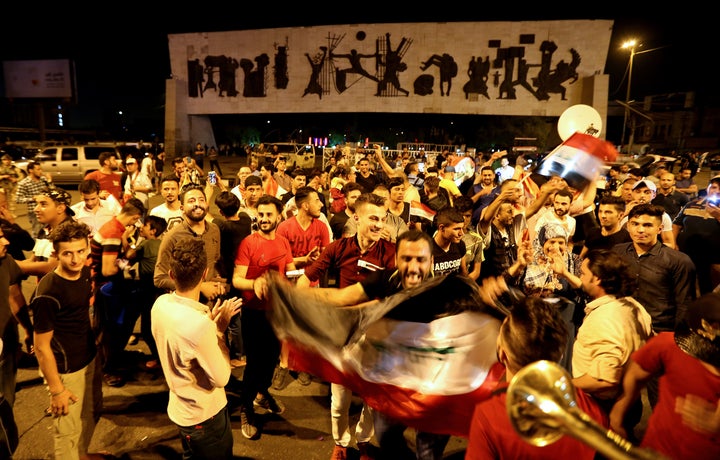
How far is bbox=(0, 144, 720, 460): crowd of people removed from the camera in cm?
210

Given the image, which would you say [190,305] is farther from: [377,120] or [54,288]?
[377,120]

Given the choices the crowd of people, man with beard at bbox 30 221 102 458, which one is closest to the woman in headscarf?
the crowd of people

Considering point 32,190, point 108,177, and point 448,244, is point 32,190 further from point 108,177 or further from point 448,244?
point 448,244

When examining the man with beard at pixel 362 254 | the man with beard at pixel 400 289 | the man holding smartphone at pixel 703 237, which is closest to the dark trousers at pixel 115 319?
the man with beard at pixel 362 254

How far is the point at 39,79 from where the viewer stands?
150 ft

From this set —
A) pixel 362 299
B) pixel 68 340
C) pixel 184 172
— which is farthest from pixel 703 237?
pixel 184 172

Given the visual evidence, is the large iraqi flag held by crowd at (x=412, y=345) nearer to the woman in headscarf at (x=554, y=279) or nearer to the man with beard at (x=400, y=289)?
the man with beard at (x=400, y=289)

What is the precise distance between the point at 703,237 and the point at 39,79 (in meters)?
59.0

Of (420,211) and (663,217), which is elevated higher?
(663,217)

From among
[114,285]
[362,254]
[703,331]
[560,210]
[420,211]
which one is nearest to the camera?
[703,331]

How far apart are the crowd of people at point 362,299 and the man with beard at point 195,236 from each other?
0.02m

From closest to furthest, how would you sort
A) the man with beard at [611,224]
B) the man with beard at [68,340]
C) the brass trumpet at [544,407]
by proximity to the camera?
the brass trumpet at [544,407]
the man with beard at [68,340]
the man with beard at [611,224]

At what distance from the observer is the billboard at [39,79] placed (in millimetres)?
45094

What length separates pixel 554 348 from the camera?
1.71 m
